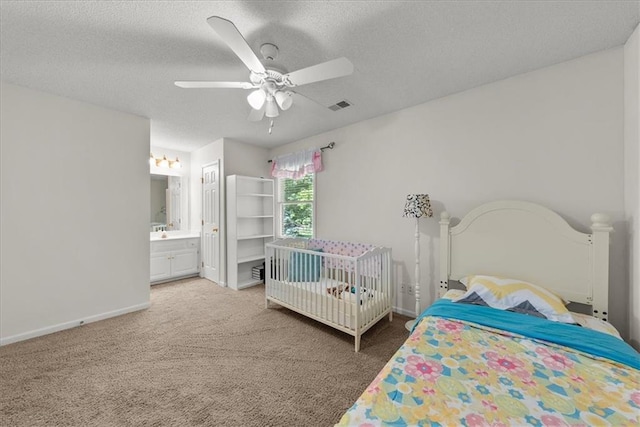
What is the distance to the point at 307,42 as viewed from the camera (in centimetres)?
171

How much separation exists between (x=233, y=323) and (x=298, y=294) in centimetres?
78

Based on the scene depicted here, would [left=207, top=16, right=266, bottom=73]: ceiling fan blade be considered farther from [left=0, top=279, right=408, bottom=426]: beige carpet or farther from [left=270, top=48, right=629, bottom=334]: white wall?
[left=0, top=279, right=408, bottom=426]: beige carpet

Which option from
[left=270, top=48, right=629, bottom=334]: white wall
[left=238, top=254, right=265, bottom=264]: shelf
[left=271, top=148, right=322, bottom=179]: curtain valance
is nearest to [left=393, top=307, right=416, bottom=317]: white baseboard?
[left=270, top=48, right=629, bottom=334]: white wall

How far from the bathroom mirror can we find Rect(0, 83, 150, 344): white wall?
1.50 meters

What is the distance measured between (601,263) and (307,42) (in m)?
2.58

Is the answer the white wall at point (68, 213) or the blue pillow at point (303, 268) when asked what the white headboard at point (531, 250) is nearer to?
the blue pillow at point (303, 268)

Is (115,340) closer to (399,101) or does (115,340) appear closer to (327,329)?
(327,329)

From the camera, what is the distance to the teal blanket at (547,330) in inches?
47.8

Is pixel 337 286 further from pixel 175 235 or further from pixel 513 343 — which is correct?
pixel 175 235

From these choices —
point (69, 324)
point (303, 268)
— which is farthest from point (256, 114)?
point (69, 324)

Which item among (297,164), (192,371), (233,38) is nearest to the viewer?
(233,38)

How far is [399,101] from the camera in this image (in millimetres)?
2662

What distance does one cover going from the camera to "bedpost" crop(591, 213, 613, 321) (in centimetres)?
169

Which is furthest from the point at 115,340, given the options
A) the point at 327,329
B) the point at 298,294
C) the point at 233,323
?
the point at 327,329
